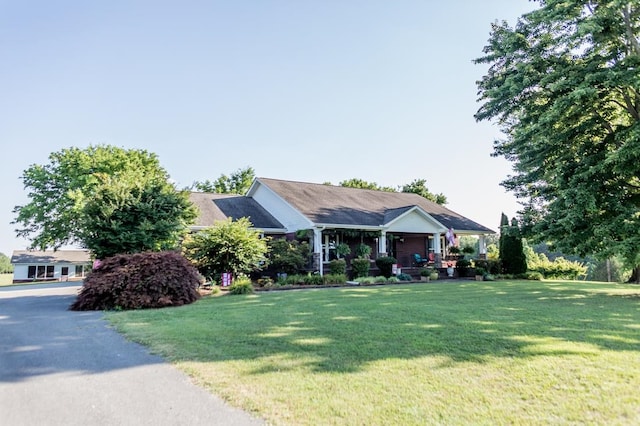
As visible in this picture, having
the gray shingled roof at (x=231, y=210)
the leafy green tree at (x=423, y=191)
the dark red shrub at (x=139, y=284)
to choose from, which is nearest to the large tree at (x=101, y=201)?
the dark red shrub at (x=139, y=284)

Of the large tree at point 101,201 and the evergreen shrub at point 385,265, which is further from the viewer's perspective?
the evergreen shrub at point 385,265

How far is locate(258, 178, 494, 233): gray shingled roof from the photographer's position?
21.4m

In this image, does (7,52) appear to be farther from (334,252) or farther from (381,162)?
(381,162)

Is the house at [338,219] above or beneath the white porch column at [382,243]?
above

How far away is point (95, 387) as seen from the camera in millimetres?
4297

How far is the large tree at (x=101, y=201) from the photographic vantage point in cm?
1388

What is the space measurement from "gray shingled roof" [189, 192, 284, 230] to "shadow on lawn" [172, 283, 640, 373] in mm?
11477

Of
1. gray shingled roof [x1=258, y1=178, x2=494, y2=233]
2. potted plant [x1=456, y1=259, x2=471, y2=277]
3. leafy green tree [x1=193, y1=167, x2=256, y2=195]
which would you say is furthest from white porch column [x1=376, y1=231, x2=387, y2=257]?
leafy green tree [x1=193, y1=167, x2=256, y2=195]

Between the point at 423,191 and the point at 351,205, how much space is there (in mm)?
16352

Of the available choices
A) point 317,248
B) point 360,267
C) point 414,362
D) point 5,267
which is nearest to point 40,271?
point 317,248

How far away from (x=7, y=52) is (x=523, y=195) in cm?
2106

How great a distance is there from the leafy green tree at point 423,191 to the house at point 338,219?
10.3m

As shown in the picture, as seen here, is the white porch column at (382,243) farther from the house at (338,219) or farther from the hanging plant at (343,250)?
the hanging plant at (343,250)

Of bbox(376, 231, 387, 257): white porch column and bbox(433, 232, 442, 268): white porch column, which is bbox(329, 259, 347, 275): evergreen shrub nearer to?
bbox(376, 231, 387, 257): white porch column
